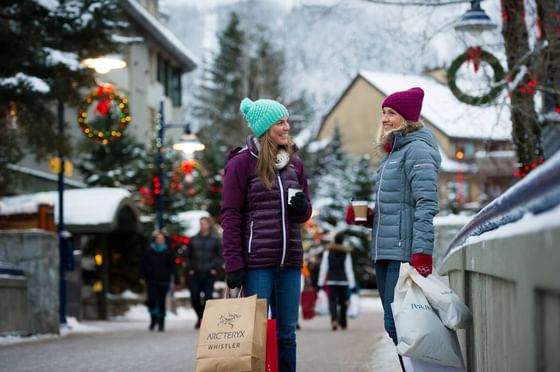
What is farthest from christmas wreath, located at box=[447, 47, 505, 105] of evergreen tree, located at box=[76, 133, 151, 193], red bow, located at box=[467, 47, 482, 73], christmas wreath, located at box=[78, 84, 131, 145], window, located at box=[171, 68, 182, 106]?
window, located at box=[171, 68, 182, 106]

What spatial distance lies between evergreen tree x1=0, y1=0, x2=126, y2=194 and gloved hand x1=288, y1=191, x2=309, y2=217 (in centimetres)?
1032

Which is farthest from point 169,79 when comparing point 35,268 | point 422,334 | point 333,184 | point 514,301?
point 514,301

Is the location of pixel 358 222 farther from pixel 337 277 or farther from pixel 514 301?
pixel 337 277

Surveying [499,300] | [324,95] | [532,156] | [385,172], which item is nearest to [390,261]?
[385,172]

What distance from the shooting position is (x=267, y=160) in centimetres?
686

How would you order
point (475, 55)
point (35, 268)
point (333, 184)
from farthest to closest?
point (333, 184) < point (35, 268) < point (475, 55)

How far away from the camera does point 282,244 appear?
22.2 feet

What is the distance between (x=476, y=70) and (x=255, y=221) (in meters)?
9.79

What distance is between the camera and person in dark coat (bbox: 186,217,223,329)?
19.4 m

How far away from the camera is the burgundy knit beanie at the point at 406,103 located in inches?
267

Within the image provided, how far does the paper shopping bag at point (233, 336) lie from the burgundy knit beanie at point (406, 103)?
1.43 m

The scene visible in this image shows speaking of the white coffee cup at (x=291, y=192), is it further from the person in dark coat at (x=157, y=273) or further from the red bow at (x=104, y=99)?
the red bow at (x=104, y=99)

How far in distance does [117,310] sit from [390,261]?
2352cm

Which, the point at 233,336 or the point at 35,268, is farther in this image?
the point at 35,268
